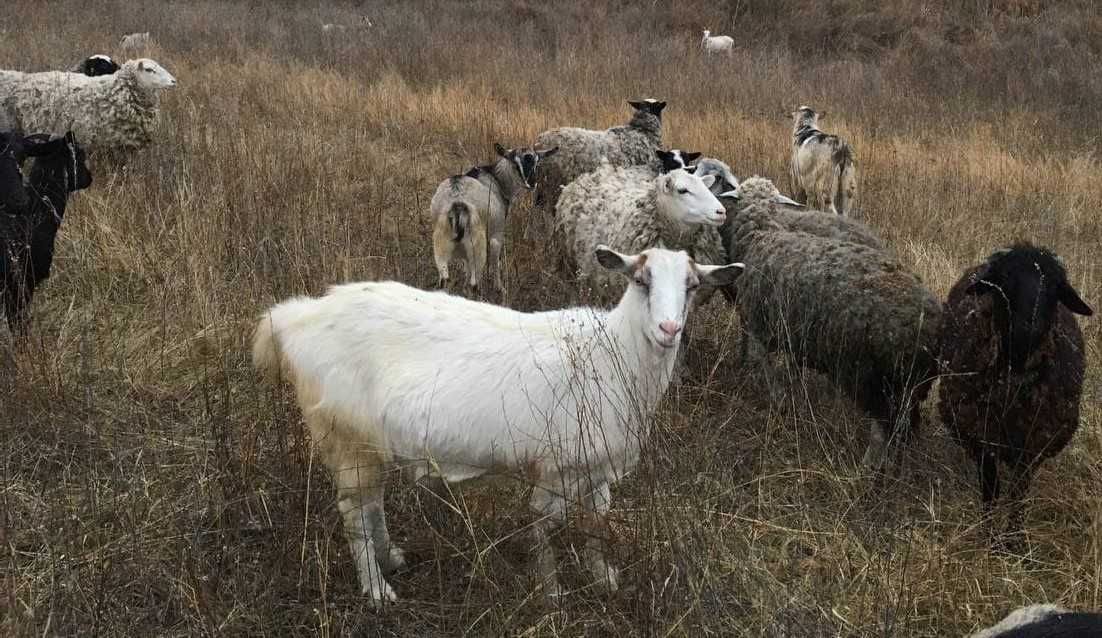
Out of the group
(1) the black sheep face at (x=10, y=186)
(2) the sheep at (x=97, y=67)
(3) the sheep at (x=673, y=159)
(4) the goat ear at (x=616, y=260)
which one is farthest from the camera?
(2) the sheep at (x=97, y=67)

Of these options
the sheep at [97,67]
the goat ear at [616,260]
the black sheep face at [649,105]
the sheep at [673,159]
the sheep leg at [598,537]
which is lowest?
the sheep leg at [598,537]

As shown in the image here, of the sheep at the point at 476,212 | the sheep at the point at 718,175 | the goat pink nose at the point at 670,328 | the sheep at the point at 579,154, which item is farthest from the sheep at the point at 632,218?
the goat pink nose at the point at 670,328

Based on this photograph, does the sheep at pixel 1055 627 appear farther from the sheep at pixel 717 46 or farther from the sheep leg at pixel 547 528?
the sheep at pixel 717 46

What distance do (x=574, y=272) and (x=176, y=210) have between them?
120 inches

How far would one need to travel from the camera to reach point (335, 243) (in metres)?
6.13

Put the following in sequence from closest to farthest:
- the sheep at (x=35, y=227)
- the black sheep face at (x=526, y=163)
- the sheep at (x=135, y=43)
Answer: the sheep at (x=35, y=227)
the black sheep face at (x=526, y=163)
the sheep at (x=135, y=43)

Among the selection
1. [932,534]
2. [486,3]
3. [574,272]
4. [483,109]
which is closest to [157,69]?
[483,109]

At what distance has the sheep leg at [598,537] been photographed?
325 centimetres

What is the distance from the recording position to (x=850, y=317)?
16.3 feet

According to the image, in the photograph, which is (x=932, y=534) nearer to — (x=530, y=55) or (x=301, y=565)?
(x=301, y=565)

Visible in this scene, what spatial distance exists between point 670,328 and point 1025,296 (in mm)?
1699

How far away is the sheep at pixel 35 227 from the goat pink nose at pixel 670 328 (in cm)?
338

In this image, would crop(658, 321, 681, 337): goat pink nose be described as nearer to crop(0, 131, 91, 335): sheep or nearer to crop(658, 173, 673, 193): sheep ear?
crop(658, 173, 673, 193): sheep ear

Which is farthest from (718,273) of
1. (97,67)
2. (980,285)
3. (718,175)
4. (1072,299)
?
(97,67)
